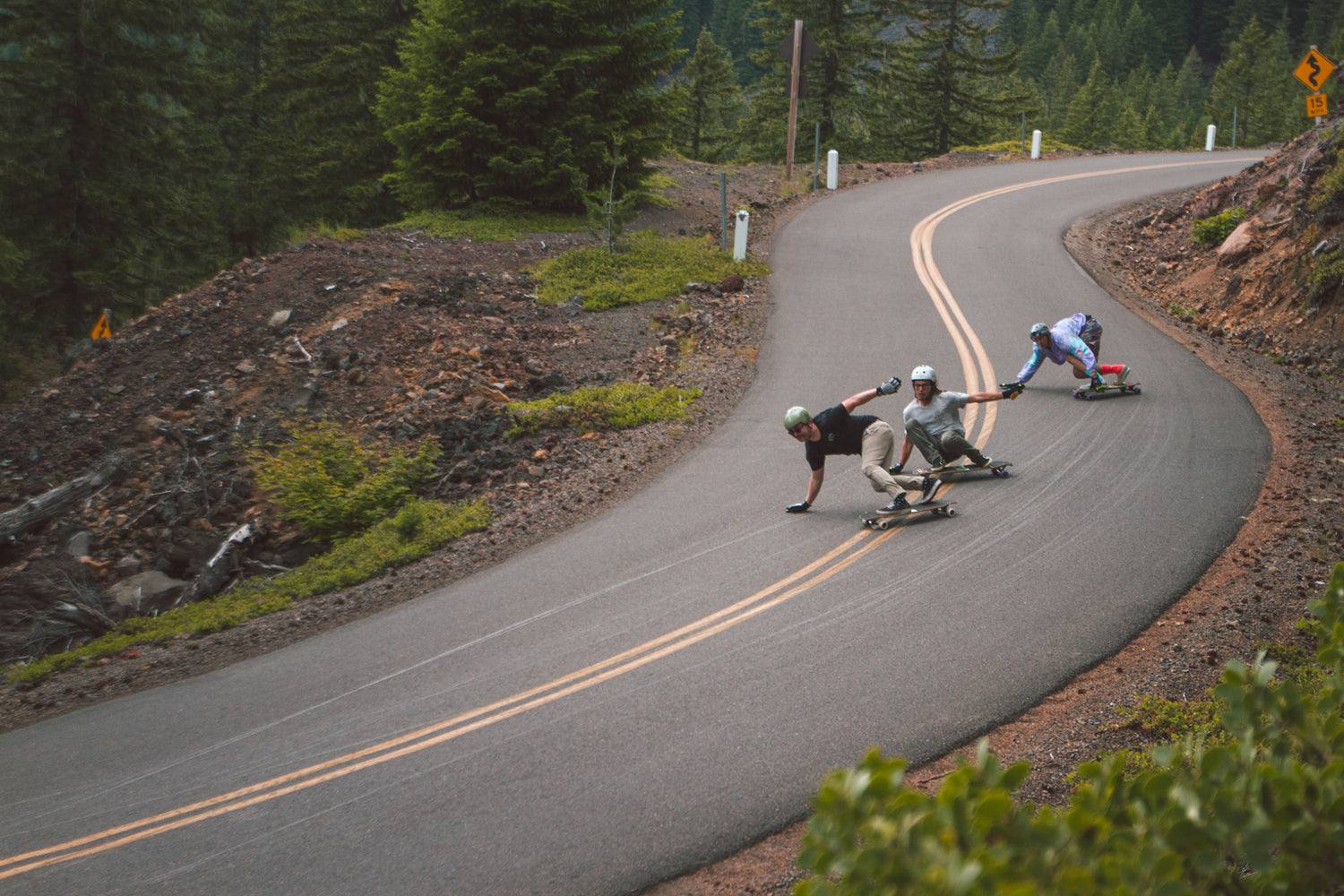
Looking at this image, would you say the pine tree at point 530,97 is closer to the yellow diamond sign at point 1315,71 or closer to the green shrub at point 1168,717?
the yellow diamond sign at point 1315,71

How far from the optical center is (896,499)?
30.2ft

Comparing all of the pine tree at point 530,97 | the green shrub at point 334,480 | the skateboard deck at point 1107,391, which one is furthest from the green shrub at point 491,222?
the skateboard deck at point 1107,391

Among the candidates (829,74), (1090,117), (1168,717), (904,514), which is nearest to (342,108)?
(829,74)

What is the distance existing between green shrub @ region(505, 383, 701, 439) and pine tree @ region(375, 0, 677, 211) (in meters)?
8.57

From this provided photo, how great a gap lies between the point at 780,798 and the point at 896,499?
4.58m

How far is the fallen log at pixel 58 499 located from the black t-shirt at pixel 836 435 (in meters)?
10.7

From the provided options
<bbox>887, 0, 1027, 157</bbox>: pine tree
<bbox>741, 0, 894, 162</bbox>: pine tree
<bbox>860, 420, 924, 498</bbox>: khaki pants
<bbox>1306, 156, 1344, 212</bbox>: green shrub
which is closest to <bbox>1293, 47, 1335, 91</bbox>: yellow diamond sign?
<bbox>1306, 156, 1344, 212</bbox>: green shrub

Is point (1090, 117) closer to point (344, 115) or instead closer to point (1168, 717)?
point (344, 115)

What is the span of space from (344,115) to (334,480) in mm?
20057

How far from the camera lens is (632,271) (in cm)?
1905

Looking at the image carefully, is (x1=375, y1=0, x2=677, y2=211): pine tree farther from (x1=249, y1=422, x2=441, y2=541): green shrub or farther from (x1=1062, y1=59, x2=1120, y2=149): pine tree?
(x1=1062, y1=59, x2=1120, y2=149): pine tree

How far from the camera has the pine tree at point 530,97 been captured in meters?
20.6

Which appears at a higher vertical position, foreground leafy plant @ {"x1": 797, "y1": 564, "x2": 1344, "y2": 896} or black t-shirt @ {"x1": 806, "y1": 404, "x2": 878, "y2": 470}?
foreground leafy plant @ {"x1": 797, "y1": 564, "x2": 1344, "y2": 896}

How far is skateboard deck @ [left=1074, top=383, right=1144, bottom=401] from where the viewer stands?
12.2 m
